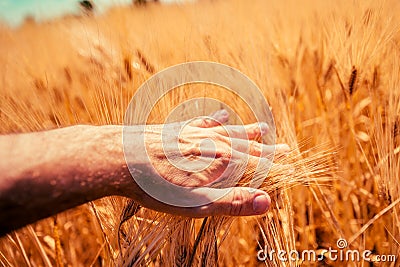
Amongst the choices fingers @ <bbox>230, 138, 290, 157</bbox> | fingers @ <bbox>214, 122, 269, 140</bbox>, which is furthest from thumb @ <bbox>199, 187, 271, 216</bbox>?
fingers @ <bbox>214, 122, 269, 140</bbox>

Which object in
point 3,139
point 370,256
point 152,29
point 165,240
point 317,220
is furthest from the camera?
point 317,220

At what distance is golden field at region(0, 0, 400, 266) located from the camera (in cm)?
84

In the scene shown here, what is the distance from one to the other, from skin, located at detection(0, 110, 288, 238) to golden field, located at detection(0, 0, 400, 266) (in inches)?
2.7

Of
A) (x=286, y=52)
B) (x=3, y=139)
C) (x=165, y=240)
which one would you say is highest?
(x=286, y=52)

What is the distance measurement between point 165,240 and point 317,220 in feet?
2.86

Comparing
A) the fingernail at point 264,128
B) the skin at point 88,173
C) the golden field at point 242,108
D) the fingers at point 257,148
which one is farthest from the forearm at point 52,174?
the fingernail at point 264,128

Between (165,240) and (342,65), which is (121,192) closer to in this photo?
(165,240)

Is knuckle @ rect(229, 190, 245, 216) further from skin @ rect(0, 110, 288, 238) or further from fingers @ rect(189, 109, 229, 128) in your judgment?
fingers @ rect(189, 109, 229, 128)

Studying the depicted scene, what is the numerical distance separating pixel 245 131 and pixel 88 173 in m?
0.43

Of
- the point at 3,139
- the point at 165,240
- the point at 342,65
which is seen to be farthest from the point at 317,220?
the point at 3,139

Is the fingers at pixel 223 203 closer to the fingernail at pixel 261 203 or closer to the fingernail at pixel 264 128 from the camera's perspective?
the fingernail at pixel 261 203

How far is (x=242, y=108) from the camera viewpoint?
1177mm

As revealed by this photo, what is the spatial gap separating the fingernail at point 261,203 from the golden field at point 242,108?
0.04 meters

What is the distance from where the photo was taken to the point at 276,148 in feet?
2.86
